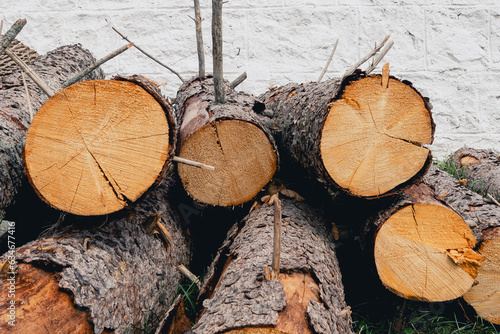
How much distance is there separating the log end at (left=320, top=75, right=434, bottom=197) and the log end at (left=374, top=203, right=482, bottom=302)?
0.15 meters

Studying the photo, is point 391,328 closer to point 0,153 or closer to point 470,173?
point 470,173

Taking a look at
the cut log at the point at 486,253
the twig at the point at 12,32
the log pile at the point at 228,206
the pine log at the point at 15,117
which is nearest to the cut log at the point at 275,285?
the log pile at the point at 228,206

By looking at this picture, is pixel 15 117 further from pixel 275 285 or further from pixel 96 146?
pixel 275 285

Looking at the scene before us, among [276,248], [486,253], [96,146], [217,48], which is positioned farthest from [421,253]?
[96,146]

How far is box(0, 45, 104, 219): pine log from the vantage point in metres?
1.36

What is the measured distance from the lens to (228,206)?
1.62m

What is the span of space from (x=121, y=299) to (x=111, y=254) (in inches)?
5.6

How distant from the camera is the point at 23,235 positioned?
183cm

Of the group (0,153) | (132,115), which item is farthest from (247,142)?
(0,153)

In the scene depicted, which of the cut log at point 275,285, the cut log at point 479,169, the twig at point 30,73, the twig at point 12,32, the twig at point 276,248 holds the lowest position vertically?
the cut log at point 479,169

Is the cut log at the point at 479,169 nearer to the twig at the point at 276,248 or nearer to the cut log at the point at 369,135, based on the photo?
the cut log at the point at 369,135

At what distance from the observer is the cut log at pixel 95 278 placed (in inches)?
40.8

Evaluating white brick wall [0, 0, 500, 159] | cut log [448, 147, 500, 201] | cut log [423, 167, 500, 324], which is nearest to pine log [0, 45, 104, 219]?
white brick wall [0, 0, 500, 159]

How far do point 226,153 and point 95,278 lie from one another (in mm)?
640
